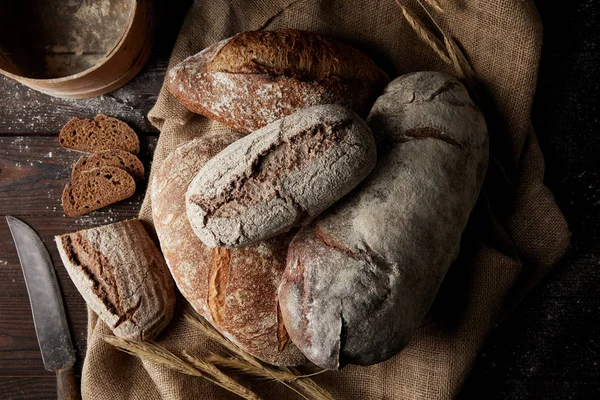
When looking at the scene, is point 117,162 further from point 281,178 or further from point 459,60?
point 459,60

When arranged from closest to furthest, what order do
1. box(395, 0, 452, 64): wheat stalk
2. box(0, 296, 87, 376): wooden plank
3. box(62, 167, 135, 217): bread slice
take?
1. box(395, 0, 452, 64): wheat stalk
2. box(62, 167, 135, 217): bread slice
3. box(0, 296, 87, 376): wooden plank

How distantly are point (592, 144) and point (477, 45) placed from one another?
16.3 inches

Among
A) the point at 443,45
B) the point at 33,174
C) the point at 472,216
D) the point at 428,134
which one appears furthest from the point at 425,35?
the point at 33,174

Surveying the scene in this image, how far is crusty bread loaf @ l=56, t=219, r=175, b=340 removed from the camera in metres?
1.32

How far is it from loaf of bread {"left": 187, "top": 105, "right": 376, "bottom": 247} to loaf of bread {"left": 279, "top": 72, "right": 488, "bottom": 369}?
7cm

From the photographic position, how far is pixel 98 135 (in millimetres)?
1544

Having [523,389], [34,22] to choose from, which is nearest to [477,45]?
[523,389]

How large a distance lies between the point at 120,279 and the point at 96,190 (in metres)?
0.33

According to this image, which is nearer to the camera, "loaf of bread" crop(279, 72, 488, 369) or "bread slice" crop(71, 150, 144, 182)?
"loaf of bread" crop(279, 72, 488, 369)

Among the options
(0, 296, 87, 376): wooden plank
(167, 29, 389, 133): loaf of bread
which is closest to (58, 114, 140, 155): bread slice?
(167, 29, 389, 133): loaf of bread

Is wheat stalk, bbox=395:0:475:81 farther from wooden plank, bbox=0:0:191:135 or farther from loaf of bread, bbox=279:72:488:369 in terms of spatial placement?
wooden plank, bbox=0:0:191:135

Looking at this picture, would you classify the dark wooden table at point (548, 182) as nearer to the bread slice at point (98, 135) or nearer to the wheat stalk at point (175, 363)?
Answer: the bread slice at point (98, 135)

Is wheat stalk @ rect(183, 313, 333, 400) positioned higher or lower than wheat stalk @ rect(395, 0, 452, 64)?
lower

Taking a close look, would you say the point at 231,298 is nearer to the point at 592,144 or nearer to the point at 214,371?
the point at 214,371
